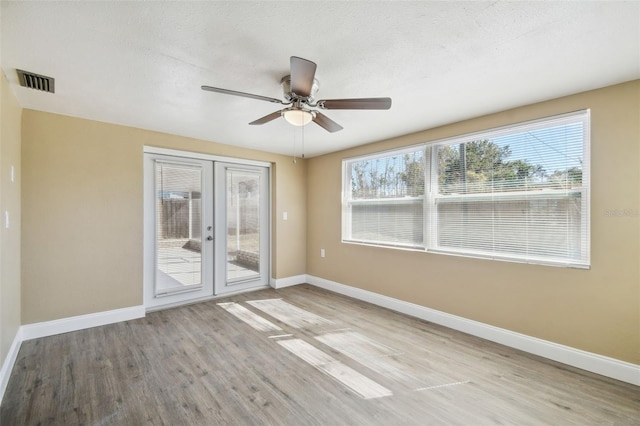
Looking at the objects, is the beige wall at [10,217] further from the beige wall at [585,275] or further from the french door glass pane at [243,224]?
the beige wall at [585,275]

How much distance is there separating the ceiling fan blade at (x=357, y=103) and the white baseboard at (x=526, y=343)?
2.60 meters

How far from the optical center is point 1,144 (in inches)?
83.3

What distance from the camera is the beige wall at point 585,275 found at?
2197 mm

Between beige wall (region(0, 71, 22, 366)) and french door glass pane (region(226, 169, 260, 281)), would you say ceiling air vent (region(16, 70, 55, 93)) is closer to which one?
beige wall (region(0, 71, 22, 366))

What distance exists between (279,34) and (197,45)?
0.56 metres

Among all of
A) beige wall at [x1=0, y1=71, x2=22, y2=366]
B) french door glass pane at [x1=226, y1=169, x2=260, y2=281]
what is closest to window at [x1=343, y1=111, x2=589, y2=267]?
french door glass pane at [x1=226, y1=169, x2=260, y2=281]

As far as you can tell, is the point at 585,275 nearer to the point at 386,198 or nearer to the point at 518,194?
the point at 518,194

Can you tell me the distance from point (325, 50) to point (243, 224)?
135 inches

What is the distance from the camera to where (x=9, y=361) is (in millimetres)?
2295

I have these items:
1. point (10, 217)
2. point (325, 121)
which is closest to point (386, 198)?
point (325, 121)

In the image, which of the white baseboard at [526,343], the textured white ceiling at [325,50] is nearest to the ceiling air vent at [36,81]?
the textured white ceiling at [325,50]

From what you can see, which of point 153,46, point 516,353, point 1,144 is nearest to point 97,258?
point 1,144

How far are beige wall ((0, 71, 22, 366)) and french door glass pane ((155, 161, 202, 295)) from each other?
4.37 feet

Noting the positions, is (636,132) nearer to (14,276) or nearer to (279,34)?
(279,34)
